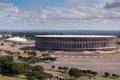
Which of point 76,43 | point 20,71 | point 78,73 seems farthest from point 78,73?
point 76,43

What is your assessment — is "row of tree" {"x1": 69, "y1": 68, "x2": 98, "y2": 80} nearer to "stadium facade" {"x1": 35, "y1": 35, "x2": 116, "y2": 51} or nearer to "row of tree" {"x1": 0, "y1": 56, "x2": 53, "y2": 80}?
"row of tree" {"x1": 0, "y1": 56, "x2": 53, "y2": 80}

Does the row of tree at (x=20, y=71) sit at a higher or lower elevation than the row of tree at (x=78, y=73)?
higher

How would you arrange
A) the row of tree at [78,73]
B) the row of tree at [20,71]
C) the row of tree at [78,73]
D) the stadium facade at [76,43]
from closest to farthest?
the row of tree at [20,71] → the row of tree at [78,73] → the row of tree at [78,73] → the stadium facade at [76,43]

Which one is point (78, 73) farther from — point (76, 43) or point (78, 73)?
point (76, 43)

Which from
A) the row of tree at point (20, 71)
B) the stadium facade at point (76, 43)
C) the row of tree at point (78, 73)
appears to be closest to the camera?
the row of tree at point (20, 71)

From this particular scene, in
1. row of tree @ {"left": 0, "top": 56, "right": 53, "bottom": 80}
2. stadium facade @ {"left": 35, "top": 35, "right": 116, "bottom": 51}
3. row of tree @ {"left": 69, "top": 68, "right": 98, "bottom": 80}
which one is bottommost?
row of tree @ {"left": 69, "top": 68, "right": 98, "bottom": 80}

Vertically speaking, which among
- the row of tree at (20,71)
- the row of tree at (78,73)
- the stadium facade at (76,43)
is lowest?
the row of tree at (78,73)

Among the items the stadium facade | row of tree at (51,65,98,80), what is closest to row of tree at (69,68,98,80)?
row of tree at (51,65,98,80)

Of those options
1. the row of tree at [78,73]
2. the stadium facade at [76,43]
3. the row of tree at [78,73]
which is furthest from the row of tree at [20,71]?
the stadium facade at [76,43]

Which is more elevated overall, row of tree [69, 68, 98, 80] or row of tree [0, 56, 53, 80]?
row of tree [0, 56, 53, 80]

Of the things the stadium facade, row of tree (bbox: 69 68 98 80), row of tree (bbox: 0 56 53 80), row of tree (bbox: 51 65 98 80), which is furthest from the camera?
the stadium facade

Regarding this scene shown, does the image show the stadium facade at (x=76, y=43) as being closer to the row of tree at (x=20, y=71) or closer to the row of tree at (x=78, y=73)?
the row of tree at (x=78, y=73)

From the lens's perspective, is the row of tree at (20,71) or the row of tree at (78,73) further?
the row of tree at (78,73)
